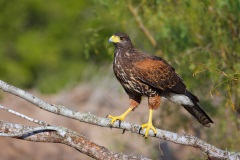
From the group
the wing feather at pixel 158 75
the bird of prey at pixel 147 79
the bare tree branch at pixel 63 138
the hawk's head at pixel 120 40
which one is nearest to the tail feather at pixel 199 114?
the bird of prey at pixel 147 79

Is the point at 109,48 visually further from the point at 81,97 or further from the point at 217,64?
the point at 81,97

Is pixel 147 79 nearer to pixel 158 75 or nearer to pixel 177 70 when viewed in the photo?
pixel 158 75

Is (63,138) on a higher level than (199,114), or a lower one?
lower

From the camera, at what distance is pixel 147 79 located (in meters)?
8.34

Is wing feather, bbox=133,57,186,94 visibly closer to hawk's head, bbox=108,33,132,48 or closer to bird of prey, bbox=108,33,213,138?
bird of prey, bbox=108,33,213,138

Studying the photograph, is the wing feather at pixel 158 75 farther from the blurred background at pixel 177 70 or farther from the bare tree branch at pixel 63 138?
the bare tree branch at pixel 63 138

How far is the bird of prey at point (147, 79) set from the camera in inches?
326

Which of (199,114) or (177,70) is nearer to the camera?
(199,114)

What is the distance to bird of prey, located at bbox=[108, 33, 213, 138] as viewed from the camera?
8273 mm

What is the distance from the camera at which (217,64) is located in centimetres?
952

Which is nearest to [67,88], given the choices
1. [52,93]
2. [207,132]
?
[52,93]

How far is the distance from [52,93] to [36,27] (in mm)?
14569

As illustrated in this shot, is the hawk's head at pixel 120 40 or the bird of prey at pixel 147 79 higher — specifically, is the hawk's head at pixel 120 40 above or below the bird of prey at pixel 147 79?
Answer: above

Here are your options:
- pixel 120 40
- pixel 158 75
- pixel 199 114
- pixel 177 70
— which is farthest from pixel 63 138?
pixel 177 70
